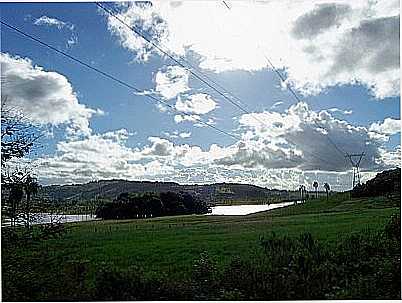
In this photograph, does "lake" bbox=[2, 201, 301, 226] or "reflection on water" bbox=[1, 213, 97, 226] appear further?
"lake" bbox=[2, 201, 301, 226]

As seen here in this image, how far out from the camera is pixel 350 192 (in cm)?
1361

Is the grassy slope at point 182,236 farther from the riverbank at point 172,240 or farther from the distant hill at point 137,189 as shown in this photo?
the distant hill at point 137,189

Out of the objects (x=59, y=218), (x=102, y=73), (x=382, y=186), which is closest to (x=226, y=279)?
(x=59, y=218)

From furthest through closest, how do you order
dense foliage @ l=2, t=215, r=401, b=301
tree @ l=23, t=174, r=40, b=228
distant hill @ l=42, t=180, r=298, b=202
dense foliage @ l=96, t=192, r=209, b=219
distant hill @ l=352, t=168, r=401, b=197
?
distant hill @ l=352, t=168, r=401, b=197, dense foliage @ l=96, t=192, r=209, b=219, distant hill @ l=42, t=180, r=298, b=202, tree @ l=23, t=174, r=40, b=228, dense foliage @ l=2, t=215, r=401, b=301

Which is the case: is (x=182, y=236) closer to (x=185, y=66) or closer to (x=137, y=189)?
(x=137, y=189)

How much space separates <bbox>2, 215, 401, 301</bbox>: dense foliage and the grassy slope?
29 cm

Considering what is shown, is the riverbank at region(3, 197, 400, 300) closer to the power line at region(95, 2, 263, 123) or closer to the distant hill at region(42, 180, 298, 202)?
the distant hill at region(42, 180, 298, 202)

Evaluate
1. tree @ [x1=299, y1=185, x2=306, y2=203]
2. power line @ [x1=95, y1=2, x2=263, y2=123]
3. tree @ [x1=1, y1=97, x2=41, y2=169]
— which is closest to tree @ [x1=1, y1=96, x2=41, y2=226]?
tree @ [x1=1, y1=97, x2=41, y2=169]

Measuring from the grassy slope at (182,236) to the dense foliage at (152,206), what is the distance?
5.6 inches

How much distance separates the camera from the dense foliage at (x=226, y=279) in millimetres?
8539

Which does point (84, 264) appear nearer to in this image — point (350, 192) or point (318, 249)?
point (318, 249)

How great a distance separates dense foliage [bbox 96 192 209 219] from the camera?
35.5 ft

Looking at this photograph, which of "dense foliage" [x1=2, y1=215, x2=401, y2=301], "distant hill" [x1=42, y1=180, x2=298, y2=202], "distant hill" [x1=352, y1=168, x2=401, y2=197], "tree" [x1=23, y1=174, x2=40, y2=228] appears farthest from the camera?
"distant hill" [x1=352, y1=168, x2=401, y2=197]

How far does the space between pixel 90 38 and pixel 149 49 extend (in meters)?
0.94
